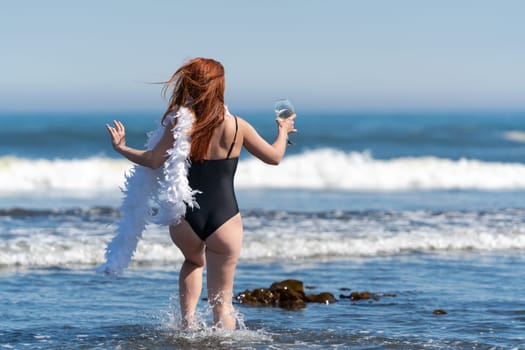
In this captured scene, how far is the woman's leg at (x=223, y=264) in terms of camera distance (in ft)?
18.2

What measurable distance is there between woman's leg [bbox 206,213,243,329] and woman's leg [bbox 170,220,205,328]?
97 millimetres

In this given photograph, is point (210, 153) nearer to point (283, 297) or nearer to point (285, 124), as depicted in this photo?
point (285, 124)

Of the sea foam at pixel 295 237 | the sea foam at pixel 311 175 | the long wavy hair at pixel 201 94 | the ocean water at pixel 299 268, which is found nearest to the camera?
the long wavy hair at pixel 201 94

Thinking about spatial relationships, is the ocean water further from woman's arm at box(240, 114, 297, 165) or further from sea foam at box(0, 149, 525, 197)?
woman's arm at box(240, 114, 297, 165)

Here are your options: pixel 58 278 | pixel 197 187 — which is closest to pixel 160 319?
pixel 197 187

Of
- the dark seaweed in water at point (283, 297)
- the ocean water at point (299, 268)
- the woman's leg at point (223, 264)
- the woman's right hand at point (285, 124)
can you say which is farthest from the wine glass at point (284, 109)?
the dark seaweed in water at point (283, 297)

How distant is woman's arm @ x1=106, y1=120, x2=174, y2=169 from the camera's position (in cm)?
546

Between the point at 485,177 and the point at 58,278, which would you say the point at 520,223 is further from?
the point at 485,177

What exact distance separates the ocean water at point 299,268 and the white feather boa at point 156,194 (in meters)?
0.17

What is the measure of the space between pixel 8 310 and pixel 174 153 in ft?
8.64

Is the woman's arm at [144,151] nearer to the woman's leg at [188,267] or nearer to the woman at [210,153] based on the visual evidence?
the woman at [210,153]

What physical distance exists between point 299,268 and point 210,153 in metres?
4.44

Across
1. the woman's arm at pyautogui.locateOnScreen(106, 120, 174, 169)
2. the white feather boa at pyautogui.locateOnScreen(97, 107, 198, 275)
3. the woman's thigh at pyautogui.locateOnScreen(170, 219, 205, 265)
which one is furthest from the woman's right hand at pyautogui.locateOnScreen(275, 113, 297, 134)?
the woman's thigh at pyautogui.locateOnScreen(170, 219, 205, 265)

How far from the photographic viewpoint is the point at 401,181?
2323 centimetres
